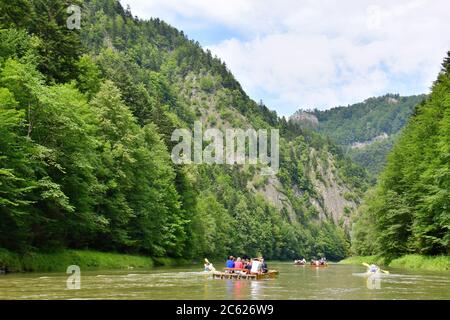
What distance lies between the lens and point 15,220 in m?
39.4

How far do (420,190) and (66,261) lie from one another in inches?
1500

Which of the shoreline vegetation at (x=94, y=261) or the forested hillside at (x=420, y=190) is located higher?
the forested hillside at (x=420, y=190)

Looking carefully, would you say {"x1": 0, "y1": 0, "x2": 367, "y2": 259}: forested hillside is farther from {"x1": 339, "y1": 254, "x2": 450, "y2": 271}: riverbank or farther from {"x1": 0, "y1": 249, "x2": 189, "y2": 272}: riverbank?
{"x1": 339, "y1": 254, "x2": 450, "y2": 271}: riverbank

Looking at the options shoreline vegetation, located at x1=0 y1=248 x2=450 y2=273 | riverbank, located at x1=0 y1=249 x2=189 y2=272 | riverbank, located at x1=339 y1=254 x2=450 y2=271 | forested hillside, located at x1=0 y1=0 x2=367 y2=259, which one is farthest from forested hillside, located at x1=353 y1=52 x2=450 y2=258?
riverbank, located at x1=0 y1=249 x2=189 y2=272

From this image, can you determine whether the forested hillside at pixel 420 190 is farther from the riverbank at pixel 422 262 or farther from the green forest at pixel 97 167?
the riverbank at pixel 422 262

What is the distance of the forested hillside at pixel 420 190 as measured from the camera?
54.3m

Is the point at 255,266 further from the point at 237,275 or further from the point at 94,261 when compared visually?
the point at 94,261

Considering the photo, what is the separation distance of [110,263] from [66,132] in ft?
52.6

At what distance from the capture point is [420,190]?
2527 inches

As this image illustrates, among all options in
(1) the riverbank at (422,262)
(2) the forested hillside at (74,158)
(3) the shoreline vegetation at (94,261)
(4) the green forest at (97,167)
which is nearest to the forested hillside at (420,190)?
(4) the green forest at (97,167)

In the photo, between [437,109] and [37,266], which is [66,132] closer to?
Result: [37,266]

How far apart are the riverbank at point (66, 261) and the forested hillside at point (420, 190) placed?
28716 millimetres

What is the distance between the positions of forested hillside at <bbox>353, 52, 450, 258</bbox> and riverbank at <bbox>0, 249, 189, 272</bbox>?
2872 centimetres
